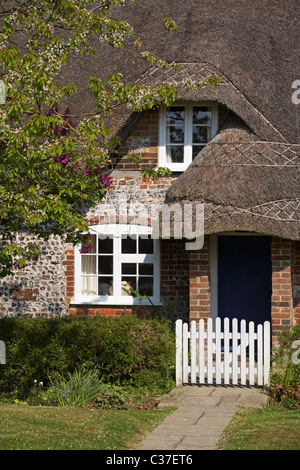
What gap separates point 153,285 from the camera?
1357 centimetres

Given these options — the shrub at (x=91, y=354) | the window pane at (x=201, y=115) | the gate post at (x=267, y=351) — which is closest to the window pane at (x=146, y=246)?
the window pane at (x=201, y=115)

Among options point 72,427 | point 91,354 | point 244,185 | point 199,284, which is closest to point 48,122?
point 72,427

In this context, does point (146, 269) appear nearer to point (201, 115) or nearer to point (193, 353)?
point (201, 115)

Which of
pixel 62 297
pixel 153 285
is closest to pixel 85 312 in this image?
pixel 62 297

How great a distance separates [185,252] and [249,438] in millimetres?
6347

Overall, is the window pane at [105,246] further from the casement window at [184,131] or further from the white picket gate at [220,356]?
the white picket gate at [220,356]

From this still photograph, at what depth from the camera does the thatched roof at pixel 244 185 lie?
1155 centimetres

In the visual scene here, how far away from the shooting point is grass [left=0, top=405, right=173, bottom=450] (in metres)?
6.95

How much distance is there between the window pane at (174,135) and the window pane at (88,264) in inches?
111

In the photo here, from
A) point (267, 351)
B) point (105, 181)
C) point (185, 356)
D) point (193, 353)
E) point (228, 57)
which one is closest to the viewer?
point (267, 351)

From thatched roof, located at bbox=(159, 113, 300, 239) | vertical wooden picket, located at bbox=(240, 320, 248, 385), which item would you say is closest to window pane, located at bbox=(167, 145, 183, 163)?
thatched roof, located at bbox=(159, 113, 300, 239)

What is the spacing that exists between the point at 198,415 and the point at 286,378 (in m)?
1.72

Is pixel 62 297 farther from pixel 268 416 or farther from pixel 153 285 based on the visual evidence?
pixel 268 416

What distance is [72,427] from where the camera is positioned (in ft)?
25.4
